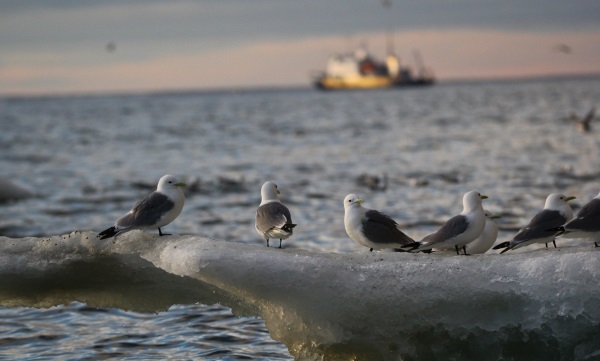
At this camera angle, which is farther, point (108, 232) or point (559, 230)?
point (108, 232)

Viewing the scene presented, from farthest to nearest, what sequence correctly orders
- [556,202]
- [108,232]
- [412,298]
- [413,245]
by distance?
[108,232] < [556,202] < [413,245] < [412,298]

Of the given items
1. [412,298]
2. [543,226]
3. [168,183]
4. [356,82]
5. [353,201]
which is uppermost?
[356,82]

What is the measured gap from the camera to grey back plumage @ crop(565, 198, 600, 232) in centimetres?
626

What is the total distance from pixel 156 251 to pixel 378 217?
176cm

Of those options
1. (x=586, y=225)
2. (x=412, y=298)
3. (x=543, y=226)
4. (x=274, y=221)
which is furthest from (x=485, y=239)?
(x=274, y=221)

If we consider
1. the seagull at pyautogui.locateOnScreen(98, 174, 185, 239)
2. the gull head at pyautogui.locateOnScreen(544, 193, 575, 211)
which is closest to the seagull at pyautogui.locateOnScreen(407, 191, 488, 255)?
the gull head at pyautogui.locateOnScreen(544, 193, 575, 211)

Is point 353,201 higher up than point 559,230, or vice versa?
point 353,201

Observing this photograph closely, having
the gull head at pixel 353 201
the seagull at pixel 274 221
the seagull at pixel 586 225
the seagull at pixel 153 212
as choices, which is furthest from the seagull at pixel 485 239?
the seagull at pixel 153 212

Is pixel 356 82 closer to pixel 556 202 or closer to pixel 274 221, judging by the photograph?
pixel 274 221

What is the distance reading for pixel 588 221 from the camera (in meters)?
6.28

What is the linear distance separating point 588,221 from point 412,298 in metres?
1.43

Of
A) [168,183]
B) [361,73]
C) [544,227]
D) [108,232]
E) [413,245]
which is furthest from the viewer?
[361,73]

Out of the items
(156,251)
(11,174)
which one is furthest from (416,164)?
(156,251)

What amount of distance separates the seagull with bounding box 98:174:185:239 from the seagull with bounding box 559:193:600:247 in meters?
3.03
